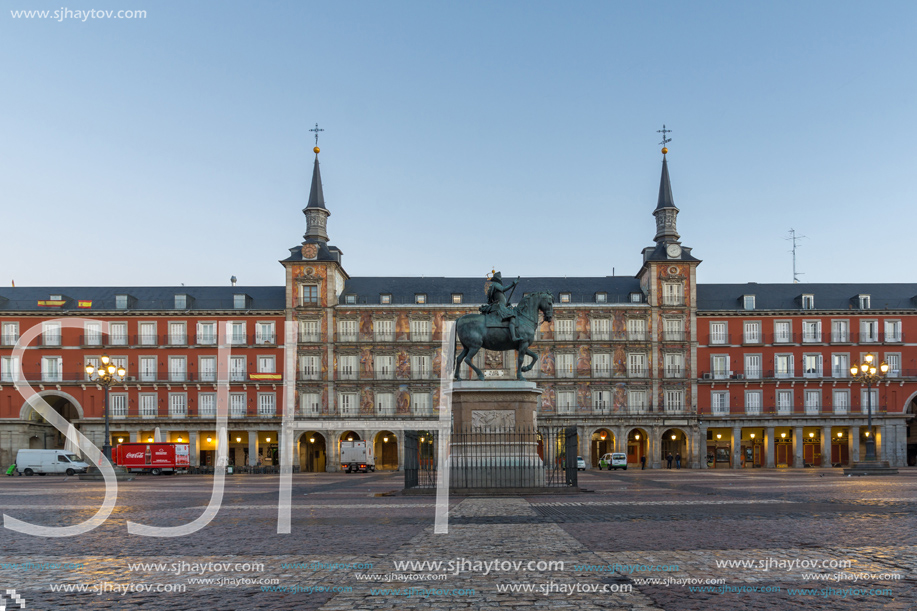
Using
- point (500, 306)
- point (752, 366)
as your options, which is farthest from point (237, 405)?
point (500, 306)

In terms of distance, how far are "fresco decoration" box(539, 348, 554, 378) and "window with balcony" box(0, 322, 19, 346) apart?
137 feet

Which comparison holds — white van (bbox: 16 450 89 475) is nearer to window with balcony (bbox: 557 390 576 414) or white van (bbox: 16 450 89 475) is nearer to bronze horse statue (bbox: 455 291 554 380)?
window with balcony (bbox: 557 390 576 414)

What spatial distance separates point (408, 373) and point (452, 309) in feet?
20.6

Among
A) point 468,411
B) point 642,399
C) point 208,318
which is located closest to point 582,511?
point 468,411

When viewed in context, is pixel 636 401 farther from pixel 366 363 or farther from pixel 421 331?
pixel 366 363

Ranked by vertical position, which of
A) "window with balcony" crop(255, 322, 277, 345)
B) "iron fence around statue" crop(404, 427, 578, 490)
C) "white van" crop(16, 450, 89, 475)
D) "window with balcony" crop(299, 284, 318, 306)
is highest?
"window with balcony" crop(299, 284, 318, 306)

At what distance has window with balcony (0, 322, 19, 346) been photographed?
61.1 meters

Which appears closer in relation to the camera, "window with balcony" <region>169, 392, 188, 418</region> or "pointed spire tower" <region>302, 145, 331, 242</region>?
"window with balcony" <region>169, 392, 188, 418</region>

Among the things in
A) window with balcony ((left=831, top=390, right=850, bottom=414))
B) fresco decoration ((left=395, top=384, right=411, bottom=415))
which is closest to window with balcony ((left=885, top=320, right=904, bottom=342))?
window with balcony ((left=831, top=390, right=850, bottom=414))

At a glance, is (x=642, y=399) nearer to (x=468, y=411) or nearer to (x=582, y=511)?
(x=468, y=411)

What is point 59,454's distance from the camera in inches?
1940

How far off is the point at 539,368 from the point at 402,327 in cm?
1159

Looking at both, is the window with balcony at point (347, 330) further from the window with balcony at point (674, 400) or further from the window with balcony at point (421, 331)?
the window with balcony at point (674, 400)

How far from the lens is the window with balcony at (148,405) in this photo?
203 ft
